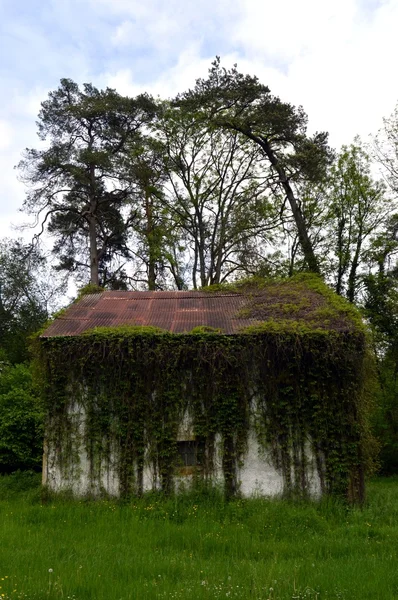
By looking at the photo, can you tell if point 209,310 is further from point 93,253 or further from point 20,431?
point 93,253

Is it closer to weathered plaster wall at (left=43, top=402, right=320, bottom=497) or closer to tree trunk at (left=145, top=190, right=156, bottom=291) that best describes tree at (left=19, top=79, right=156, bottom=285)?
tree trunk at (left=145, top=190, right=156, bottom=291)

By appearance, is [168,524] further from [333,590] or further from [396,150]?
[396,150]

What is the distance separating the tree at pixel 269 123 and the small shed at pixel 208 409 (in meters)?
14.5

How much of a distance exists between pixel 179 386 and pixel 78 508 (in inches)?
117

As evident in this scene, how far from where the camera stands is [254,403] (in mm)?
10492

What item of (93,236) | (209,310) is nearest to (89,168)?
(93,236)

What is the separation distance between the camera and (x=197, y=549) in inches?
295

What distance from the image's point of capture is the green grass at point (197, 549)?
579cm

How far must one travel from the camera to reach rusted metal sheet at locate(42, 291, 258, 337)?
1127cm

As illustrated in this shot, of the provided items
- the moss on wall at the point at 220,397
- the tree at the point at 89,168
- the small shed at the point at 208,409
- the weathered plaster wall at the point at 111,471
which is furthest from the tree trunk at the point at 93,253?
the weathered plaster wall at the point at 111,471

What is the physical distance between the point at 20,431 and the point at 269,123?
55.2ft

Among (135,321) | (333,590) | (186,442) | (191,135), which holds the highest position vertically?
(191,135)

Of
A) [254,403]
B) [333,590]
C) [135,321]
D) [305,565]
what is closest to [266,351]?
[254,403]

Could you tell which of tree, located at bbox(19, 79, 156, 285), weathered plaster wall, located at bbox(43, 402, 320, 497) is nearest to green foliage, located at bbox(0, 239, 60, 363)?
tree, located at bbox(19, 79, 156, 285)
